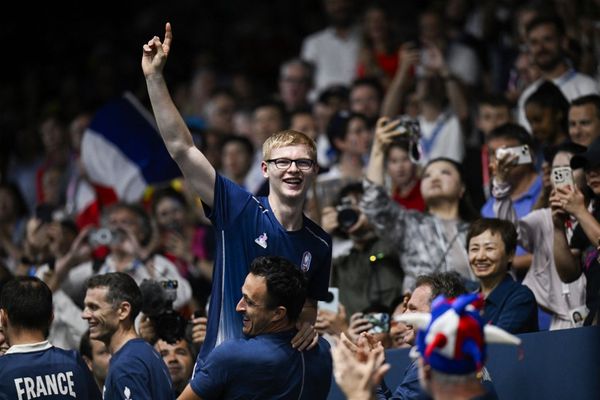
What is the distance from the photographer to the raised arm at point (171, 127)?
740 cm

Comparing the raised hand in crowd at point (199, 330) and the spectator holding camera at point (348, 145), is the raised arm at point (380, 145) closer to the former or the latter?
the spectator holding camera at point (348, 145)

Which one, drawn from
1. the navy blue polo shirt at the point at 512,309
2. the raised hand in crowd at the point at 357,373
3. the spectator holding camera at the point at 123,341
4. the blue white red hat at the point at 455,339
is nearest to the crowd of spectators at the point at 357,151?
the navy blue polo shirt at the point at 512,309

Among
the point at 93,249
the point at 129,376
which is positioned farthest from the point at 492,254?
the point at 93,249

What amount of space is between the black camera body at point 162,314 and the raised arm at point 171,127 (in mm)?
1983

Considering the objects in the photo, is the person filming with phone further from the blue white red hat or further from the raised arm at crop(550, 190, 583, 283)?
the blue white red hat

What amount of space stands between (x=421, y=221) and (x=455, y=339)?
491cm

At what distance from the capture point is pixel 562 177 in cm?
910

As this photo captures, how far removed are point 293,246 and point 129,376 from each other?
4.10 ft

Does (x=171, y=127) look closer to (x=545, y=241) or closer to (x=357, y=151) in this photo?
(x=545, y=241)

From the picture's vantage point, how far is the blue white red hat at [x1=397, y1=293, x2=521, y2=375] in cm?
561

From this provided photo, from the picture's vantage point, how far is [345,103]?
13906mm

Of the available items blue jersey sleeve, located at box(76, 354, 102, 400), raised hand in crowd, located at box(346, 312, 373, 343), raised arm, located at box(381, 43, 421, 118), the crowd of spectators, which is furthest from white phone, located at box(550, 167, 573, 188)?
raised arm, located at box(381, 43, 421, 118)

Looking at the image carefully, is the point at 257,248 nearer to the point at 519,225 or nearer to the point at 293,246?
the point at 293,246

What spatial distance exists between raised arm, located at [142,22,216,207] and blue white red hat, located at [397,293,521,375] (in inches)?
83.7
